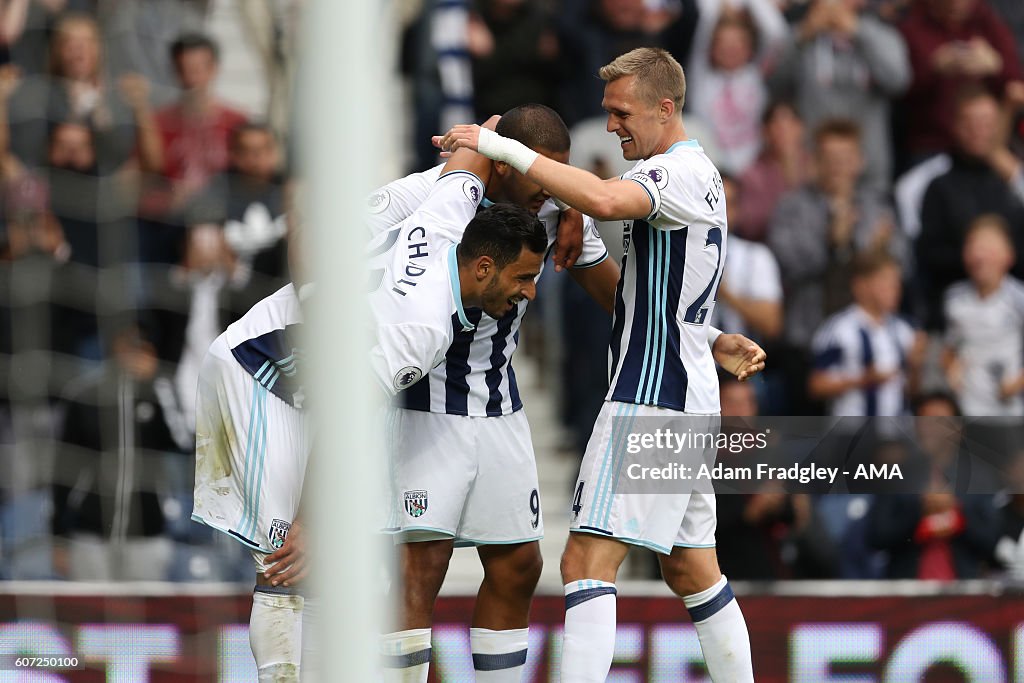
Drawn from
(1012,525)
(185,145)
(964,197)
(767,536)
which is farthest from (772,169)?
(185,145)

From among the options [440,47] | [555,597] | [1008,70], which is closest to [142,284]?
[440,47]

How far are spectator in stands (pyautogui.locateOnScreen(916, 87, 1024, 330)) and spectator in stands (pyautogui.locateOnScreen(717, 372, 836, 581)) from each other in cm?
116

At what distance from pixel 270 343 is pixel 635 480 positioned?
1.13 meters

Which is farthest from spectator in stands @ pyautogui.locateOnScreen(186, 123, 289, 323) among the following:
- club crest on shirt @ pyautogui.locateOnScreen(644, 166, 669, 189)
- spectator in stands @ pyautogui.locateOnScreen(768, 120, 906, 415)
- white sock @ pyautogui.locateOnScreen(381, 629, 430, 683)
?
club crest on shirt @ pyautogui.locateOnScreen(644, 166, 669, 189)

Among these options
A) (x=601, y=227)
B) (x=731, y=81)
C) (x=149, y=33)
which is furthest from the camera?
(x=149, y=33)

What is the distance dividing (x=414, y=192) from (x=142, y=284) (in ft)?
7.70

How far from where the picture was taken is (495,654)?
4.05 metres

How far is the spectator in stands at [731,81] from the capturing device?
659 cm

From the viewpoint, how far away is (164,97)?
6547 mm

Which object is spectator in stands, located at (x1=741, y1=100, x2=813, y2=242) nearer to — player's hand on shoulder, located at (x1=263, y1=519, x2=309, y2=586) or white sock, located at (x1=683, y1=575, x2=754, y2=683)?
white sock, located at (x1=683, y1=575, x2=754, y2=683)

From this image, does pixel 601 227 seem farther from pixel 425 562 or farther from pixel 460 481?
pixel 425 562

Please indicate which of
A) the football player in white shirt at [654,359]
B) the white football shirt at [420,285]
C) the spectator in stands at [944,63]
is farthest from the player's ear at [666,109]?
the spectator in stands at [944,63]

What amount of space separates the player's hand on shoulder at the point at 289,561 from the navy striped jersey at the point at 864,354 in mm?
2880

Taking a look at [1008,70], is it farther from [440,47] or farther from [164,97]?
[164,97]
